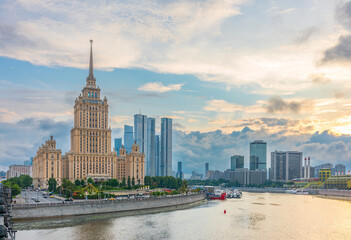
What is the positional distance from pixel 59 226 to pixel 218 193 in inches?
4464

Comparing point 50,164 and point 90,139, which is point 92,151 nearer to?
point 90,139

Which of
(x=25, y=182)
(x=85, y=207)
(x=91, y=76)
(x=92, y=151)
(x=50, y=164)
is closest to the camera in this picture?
(x=85, y=207)

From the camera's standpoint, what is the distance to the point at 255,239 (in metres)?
66.9

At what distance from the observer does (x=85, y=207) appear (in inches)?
3755

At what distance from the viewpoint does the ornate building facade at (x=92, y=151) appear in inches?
6914

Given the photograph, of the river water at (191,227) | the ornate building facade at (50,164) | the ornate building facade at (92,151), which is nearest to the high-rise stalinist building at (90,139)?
the ornate building facade at (92,151)

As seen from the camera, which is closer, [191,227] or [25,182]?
[191,227]

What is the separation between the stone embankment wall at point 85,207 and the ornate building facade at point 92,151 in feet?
221

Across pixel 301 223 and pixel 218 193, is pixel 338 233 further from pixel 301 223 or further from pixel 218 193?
pixel 218 193

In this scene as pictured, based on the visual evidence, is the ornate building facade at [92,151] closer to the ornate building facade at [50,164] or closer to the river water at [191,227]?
the ornate building facade at [50,164]

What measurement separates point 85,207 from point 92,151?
8966cm

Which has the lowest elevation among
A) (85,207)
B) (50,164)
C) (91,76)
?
(85,207)

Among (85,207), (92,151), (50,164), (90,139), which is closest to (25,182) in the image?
(50,164)

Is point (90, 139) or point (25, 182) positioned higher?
point (90, 139)
